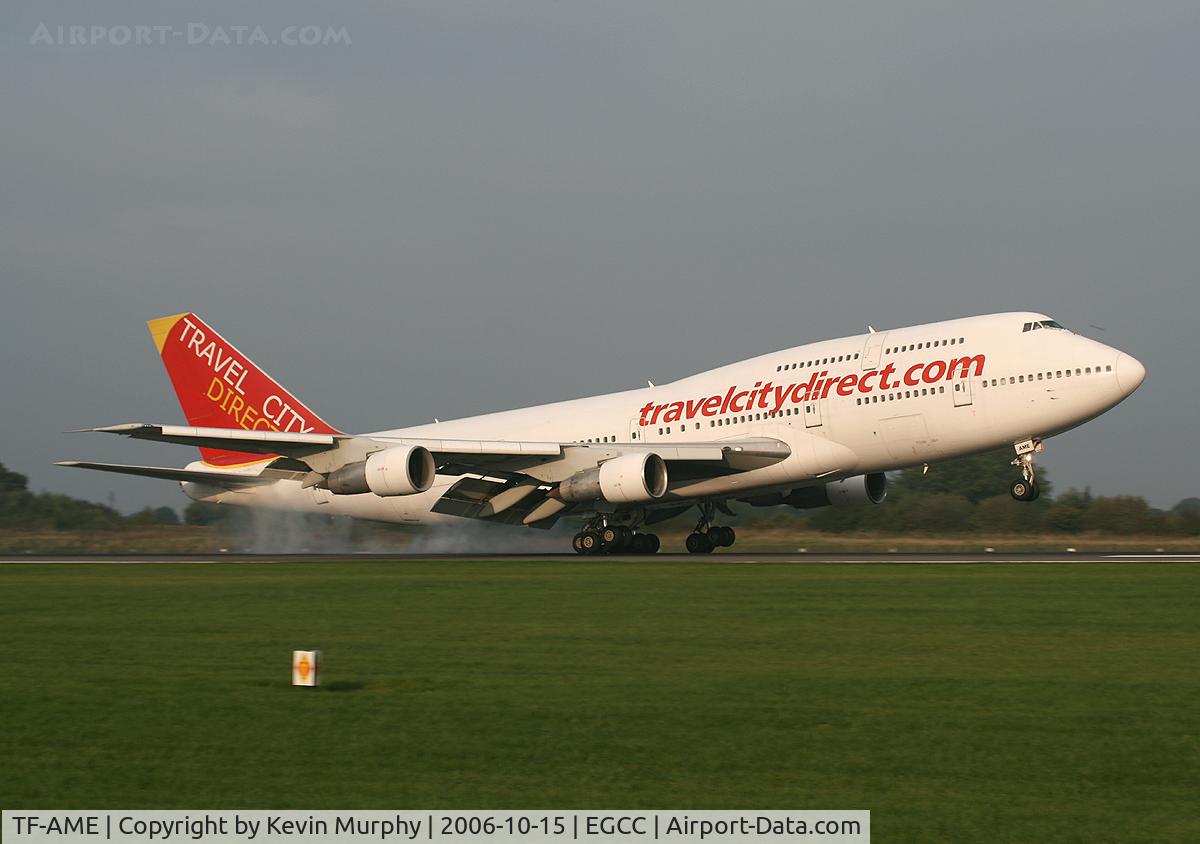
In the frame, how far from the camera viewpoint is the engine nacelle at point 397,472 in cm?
3344

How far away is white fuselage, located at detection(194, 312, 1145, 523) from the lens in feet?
104

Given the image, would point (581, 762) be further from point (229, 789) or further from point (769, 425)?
point (769, 425)

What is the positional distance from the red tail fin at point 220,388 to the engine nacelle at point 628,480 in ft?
37.4

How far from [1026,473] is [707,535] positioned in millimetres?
9904

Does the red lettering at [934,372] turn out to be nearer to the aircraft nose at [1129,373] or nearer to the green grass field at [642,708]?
the aircraft nose at [1129,373]

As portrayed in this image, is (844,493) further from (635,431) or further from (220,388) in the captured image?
(220,388)

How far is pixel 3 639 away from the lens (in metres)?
14.9

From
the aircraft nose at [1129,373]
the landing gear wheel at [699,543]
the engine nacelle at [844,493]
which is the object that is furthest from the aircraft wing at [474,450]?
the aircraft nose at [1129,373]

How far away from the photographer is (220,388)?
4328cm

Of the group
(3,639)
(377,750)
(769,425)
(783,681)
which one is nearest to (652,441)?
(769,425)

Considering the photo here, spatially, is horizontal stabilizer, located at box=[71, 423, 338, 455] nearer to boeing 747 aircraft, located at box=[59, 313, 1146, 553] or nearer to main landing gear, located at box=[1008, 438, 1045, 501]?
boeing 747 aircraft, located at box=[59, 313, 1146, 553]

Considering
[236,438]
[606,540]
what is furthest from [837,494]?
[236,438]

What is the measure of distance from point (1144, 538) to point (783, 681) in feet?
111

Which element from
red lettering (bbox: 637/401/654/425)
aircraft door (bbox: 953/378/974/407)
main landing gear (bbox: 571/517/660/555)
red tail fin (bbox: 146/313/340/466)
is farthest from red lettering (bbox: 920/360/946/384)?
red tail fin (bbox: 146/313/340/466)
